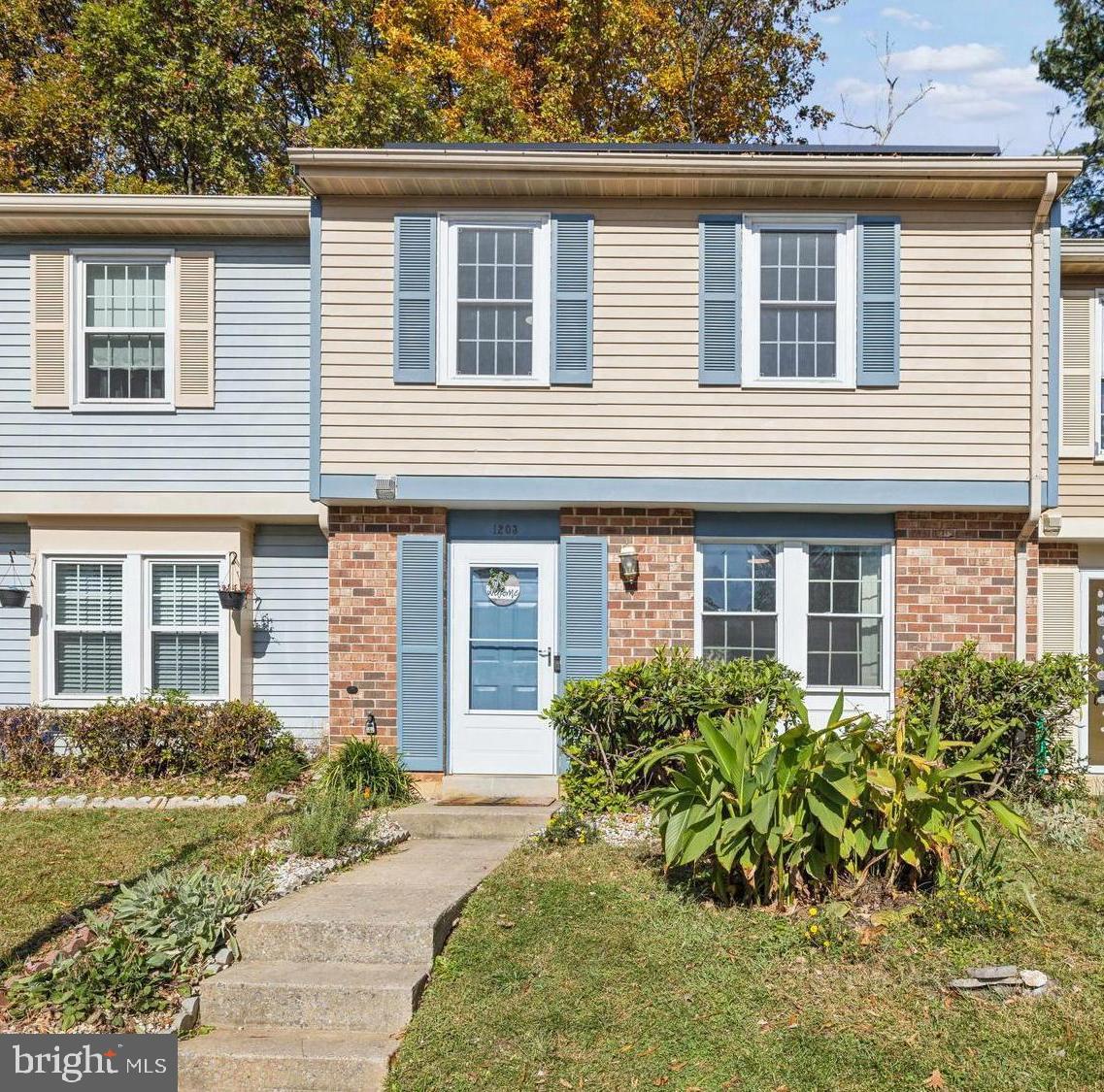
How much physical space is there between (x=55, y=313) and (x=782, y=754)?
800cm

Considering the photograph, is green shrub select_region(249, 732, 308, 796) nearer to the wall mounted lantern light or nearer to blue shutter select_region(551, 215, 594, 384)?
the wall mounted lantern light

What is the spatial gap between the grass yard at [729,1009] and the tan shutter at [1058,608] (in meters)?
4.68

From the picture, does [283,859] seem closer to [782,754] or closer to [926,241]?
[782,754]

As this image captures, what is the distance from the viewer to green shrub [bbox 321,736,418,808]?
7.41 meters

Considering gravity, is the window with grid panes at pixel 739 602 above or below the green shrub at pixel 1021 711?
above

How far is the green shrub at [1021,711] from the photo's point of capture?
281 inches

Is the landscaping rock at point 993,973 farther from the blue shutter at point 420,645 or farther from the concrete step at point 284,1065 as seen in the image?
the blue shutter at point 420,645

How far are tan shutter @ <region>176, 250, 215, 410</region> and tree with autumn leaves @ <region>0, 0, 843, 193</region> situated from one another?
746 cm

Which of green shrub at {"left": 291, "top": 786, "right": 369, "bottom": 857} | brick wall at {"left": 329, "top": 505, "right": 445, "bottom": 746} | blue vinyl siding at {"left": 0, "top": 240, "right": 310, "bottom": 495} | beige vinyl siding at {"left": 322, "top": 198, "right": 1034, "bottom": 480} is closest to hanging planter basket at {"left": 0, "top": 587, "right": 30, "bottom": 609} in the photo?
blue vinyl siding at {"left": 0, "top": 240, "right": 310, "bottom": 495}

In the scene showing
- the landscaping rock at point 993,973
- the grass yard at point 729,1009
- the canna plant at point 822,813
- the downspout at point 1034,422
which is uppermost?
the downspout at point 1034,422

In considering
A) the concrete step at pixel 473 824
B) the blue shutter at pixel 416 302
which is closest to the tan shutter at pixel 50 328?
the blue shutter at pixel 416 302

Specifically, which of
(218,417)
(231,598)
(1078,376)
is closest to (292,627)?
(231,598)

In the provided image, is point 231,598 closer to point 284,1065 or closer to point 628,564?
point 628,564

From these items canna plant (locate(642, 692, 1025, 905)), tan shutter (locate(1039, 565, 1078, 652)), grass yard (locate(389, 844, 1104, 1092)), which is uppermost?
tan shutter (locate(1039, 565, 1078, 652))
